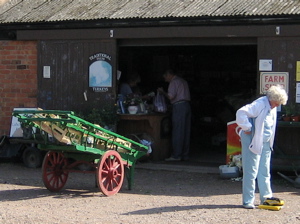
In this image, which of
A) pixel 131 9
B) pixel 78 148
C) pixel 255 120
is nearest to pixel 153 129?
pixel 131 9

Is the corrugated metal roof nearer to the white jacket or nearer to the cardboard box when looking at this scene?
the cardboard box

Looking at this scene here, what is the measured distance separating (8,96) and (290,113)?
6.05 m

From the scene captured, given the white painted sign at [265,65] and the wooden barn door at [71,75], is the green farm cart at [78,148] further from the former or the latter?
the white painted sign at [265,65]

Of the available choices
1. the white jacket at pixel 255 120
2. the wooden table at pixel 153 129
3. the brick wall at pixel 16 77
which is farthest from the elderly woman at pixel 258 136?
the brick wall at pixel 16 77

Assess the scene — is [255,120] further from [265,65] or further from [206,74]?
[206,74]

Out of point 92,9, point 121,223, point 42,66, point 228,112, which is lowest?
point 121,223

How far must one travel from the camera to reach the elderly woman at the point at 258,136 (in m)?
7.62

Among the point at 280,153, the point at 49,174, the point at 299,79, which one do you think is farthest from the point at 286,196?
the point at 49,174

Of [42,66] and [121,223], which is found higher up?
[42,66]

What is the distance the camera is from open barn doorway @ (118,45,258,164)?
14875mm

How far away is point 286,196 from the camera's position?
8.98 meters

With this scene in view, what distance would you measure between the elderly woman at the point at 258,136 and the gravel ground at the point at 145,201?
33 cm

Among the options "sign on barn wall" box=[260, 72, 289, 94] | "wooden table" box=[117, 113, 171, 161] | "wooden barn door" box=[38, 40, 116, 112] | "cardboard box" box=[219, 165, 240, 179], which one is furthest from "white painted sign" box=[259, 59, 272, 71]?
"wooden barn door" box=[38, 40, 116, 112]

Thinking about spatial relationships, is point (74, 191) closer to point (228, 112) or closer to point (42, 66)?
point (42, 66)
